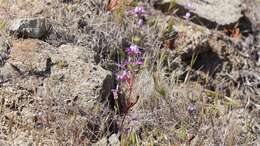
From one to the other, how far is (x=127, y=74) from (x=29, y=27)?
0.60 metres

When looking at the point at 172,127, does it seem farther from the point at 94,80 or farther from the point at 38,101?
the point at 38,101

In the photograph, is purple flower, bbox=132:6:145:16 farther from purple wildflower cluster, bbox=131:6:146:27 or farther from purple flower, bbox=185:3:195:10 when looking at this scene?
purple flower, bbox=185:3:195:10

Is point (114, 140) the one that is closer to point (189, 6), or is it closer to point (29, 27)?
point (29, 27)

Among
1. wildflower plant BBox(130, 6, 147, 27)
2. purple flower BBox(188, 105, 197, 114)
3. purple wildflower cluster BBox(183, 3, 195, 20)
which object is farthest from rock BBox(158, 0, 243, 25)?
purple flower BBox(188, 105, 197, 114)

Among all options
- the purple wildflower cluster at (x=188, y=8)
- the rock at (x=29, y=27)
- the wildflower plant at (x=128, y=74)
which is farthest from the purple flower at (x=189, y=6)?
the rock at (x=29, y=27)

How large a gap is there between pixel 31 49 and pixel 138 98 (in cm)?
64

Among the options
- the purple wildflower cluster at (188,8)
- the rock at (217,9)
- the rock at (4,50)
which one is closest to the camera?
the rock at (4,50)

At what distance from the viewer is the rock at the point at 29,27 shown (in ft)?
9.63

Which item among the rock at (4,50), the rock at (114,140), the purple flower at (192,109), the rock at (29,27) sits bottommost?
the rock at (114,140)

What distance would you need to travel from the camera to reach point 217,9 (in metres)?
4.02

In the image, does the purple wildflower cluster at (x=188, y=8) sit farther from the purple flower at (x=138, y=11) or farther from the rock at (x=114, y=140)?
the rock at (x=114, y=140)

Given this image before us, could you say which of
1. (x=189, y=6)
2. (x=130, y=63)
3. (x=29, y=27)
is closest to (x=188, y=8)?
(x=189, y=6)

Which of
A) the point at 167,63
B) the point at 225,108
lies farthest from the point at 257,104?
the point at 167,63

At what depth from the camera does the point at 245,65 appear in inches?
150
